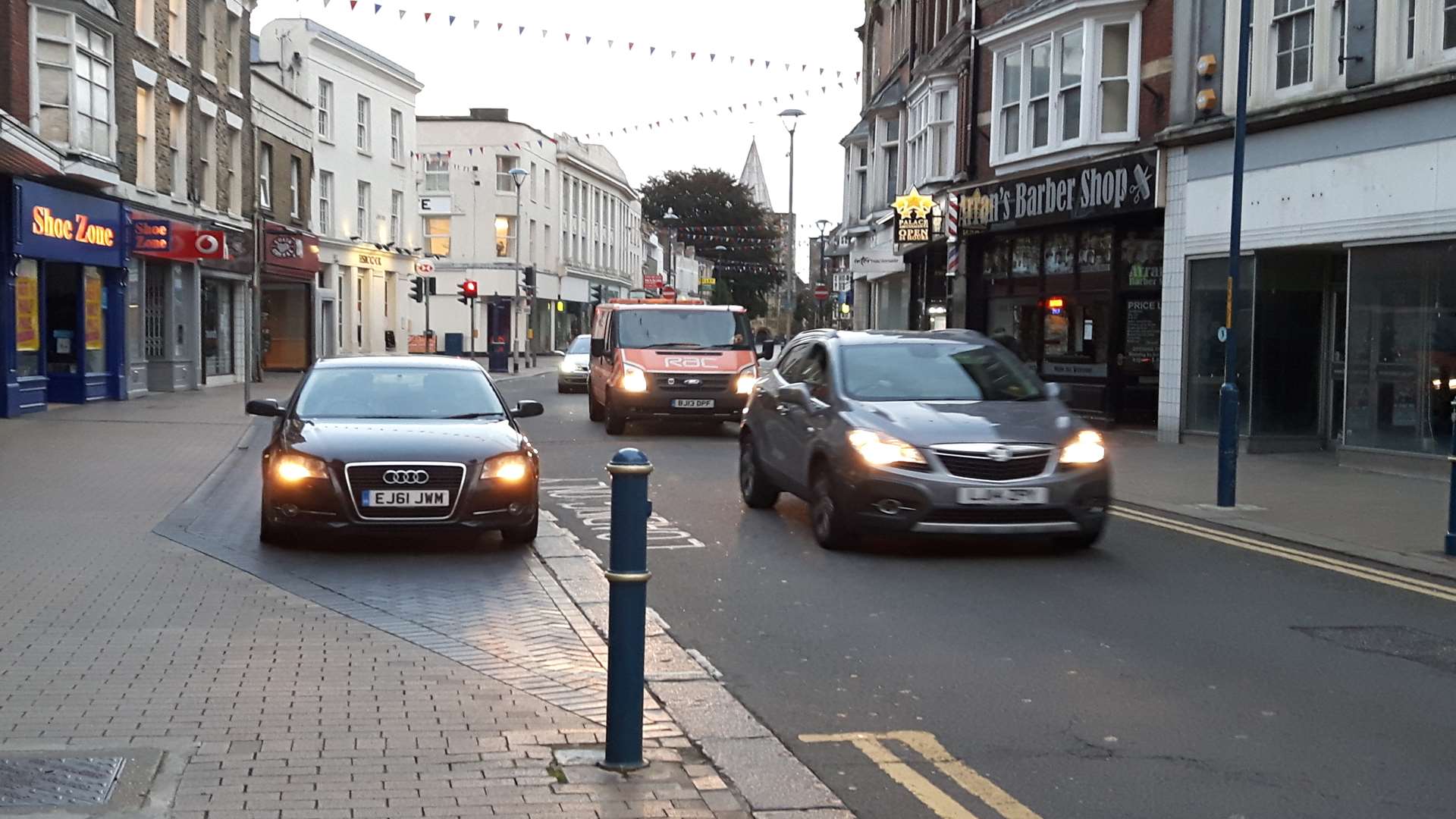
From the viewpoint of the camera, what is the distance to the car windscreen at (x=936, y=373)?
1091 centimetres

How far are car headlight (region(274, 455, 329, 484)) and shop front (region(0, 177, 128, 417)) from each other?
1396 cm

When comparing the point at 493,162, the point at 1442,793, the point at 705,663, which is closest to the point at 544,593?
the point at 705,663

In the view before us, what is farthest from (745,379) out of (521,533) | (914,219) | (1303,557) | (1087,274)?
(1303,557)

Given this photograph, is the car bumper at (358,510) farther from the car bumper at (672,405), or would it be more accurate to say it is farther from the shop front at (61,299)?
the shop front at (61,299)

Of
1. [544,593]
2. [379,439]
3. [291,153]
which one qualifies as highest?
[291,153]

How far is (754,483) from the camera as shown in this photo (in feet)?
41.6

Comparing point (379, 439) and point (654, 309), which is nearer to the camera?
point (379, 439)

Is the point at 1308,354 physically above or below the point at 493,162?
below

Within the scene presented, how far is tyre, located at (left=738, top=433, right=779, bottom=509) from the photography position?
12562 mm

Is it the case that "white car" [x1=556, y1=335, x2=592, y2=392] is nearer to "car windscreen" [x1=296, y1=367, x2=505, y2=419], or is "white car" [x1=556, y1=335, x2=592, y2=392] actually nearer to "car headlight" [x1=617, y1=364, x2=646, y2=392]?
"car headlight" [x1=617, y1=364, x2=646, y2=392]

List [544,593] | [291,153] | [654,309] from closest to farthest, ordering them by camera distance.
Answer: [544,593] < [654,309] < [291,153]

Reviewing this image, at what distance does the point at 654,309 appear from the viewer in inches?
869

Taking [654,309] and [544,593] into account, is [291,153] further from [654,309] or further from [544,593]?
[544,593]

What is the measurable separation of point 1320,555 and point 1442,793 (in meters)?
5.78
